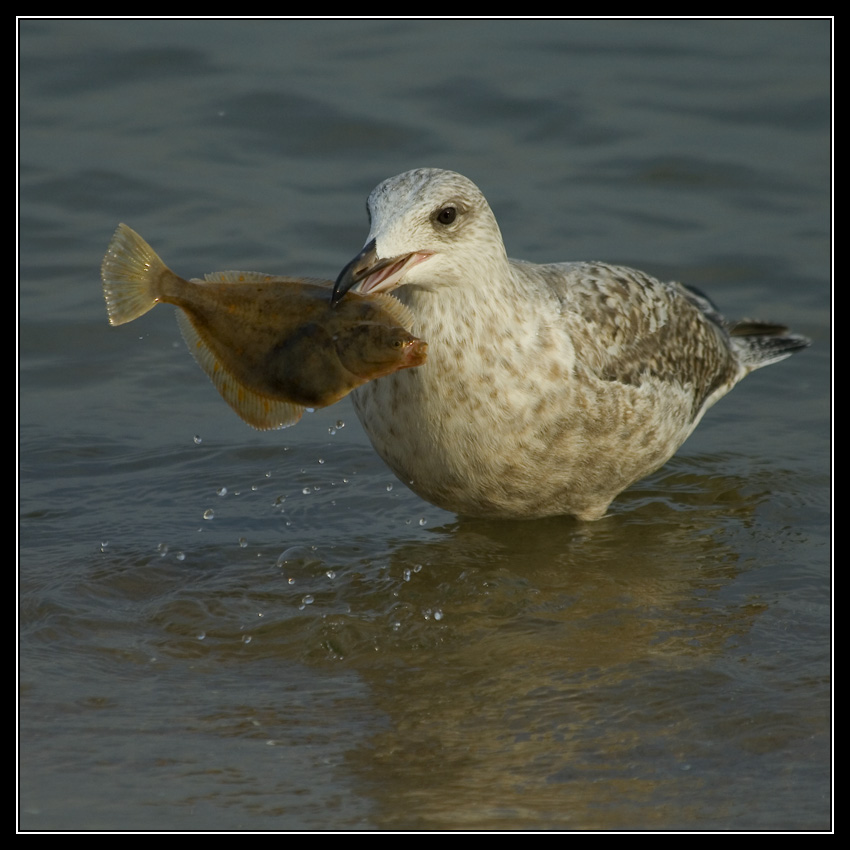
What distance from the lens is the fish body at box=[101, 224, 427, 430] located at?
4223 millimetres

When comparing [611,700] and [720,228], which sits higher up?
[720,228]

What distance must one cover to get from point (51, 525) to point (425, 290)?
2026mm

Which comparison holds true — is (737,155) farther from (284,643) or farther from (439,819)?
(439,819)

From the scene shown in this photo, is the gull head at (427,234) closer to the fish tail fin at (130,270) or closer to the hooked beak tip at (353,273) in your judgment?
the hooked beak tip at (353,273)

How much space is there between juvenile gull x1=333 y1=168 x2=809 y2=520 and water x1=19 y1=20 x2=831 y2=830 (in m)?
0.41

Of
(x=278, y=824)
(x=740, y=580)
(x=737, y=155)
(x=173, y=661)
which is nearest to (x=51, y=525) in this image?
(x=173, y=661)

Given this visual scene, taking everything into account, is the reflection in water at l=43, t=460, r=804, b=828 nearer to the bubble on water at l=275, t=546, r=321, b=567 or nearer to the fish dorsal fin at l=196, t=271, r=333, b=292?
the bubble on water at l=275, t=546, r=321, b=567

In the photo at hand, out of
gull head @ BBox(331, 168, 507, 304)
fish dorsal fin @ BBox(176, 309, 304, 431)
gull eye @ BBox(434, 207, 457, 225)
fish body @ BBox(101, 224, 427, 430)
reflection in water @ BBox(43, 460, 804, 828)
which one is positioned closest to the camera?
reflection in water @ BBox(43, 460, 804, 828)

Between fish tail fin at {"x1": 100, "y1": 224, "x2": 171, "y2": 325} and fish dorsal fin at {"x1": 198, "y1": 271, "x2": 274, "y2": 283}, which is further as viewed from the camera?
fish dorsal fin at {"x1": 198, "y1": 271, "x2": 274, "y2": 283}

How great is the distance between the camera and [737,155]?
9.96 metres

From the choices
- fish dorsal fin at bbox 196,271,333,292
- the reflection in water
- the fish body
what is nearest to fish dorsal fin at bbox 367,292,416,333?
the fish body

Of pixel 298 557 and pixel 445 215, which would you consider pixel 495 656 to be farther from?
pixel 445 215

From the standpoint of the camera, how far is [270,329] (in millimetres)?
4363

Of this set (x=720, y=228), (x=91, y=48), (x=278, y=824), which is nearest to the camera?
(x=278, y=824)
